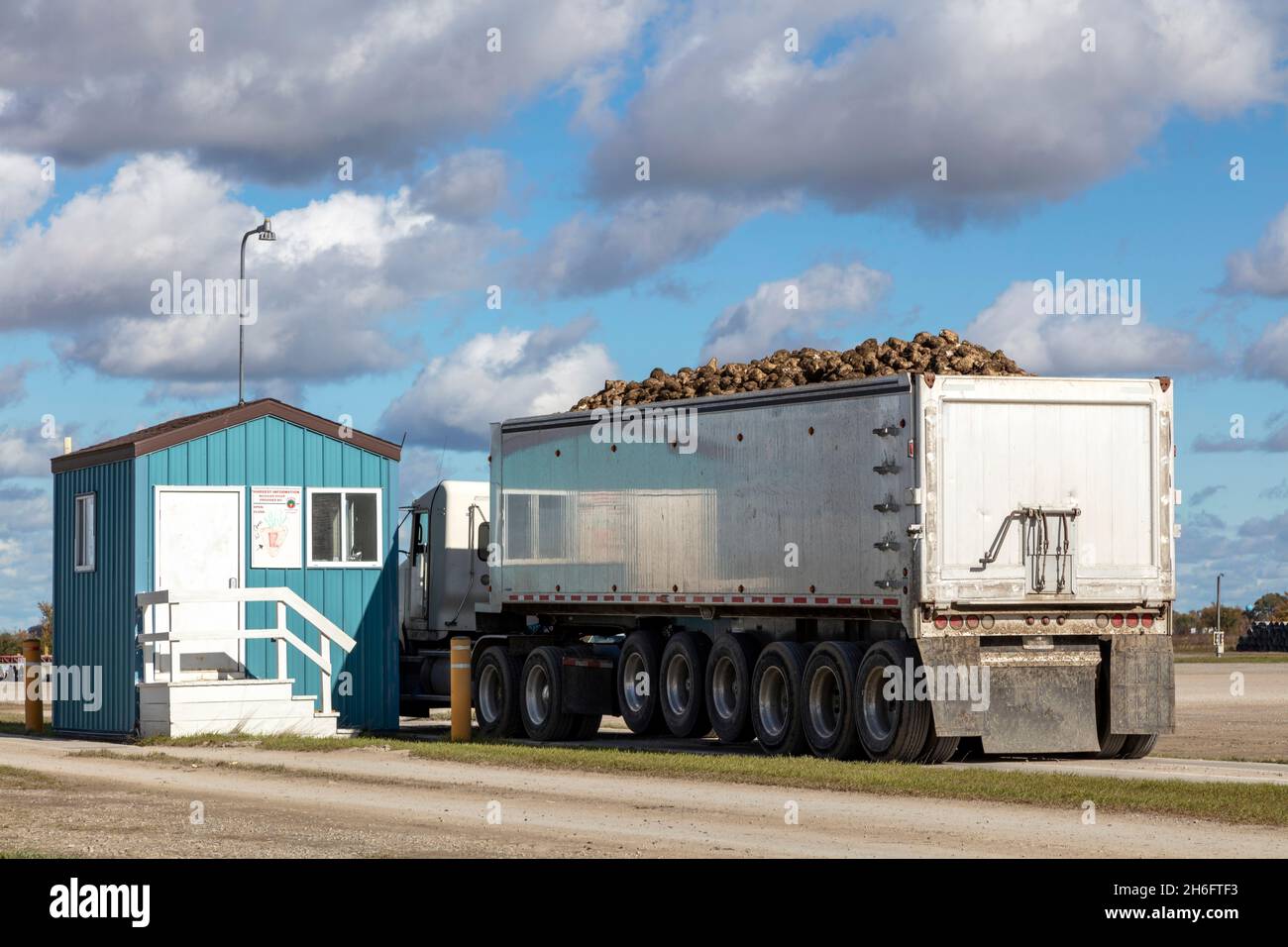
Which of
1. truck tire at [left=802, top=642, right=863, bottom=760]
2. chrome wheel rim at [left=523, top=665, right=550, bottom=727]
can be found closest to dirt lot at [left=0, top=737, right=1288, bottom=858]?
truck tire at [left=802, top=642, right=863, bottom=760]

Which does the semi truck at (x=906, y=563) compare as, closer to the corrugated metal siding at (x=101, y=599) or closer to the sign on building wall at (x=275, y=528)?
the sign on building wall at (x=275, y=528)

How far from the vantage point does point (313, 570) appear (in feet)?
91.5

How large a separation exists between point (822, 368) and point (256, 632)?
7.68m

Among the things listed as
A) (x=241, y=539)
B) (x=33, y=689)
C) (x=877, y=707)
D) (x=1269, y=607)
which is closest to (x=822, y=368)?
(x=877, y=707)

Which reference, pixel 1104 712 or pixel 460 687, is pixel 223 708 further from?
pixel 1104 712

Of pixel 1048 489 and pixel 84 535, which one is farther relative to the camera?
pixel 84 535

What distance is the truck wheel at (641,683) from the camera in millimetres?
25453

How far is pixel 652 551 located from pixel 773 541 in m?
2.41

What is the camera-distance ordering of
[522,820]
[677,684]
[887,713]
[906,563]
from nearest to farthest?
[522,820], [906,563], [887,713], [677,684]

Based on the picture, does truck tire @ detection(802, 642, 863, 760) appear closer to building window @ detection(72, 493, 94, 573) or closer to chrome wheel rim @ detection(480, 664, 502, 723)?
chrome wheel rim @ detection(480, 664, 502, 723)

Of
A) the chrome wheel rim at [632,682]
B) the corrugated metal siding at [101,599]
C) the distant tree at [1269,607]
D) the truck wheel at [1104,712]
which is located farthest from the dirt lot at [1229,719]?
the distant tree at [1269,607]

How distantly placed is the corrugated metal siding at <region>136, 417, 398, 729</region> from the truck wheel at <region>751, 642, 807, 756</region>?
6.94 metres
